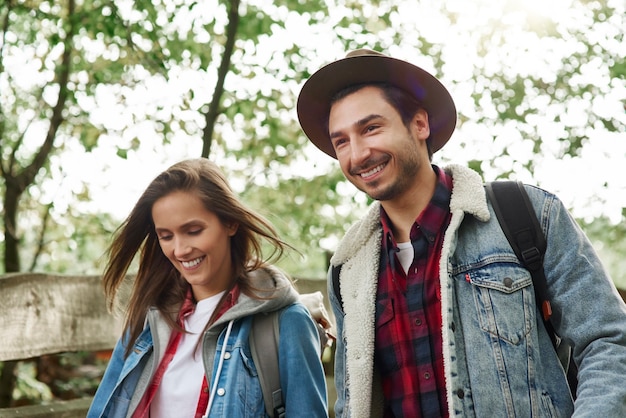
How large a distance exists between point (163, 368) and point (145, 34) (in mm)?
3240

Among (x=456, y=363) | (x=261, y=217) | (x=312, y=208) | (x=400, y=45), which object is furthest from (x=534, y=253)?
(x=312, y=208)

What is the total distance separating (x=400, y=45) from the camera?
630cm

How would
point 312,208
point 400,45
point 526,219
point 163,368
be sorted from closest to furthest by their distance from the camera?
point 526,219, point 163,368, point 400,45, point 312,208

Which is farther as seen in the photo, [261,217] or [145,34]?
[145,34]

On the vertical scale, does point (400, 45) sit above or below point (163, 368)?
above

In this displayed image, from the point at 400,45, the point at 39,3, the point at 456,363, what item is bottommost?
the point at 456,363

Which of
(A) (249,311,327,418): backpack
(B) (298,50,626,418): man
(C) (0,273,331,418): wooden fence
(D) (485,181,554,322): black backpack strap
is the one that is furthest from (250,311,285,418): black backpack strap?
(C) (0,273,331,418): wooden fence

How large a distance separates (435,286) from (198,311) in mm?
1139

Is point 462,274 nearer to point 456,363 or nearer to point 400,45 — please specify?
point 456,363

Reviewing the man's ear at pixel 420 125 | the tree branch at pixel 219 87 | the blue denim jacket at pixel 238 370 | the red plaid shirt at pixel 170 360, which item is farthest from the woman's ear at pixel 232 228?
the tree branch at pixel 219 87

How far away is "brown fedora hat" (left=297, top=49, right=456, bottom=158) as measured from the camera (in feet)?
8.41

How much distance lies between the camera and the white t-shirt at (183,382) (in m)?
2.79

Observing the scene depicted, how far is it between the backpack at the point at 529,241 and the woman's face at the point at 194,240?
46.8 inches

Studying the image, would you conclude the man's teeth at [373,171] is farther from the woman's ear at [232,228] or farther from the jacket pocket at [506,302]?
the woman's ear at [232,228]
